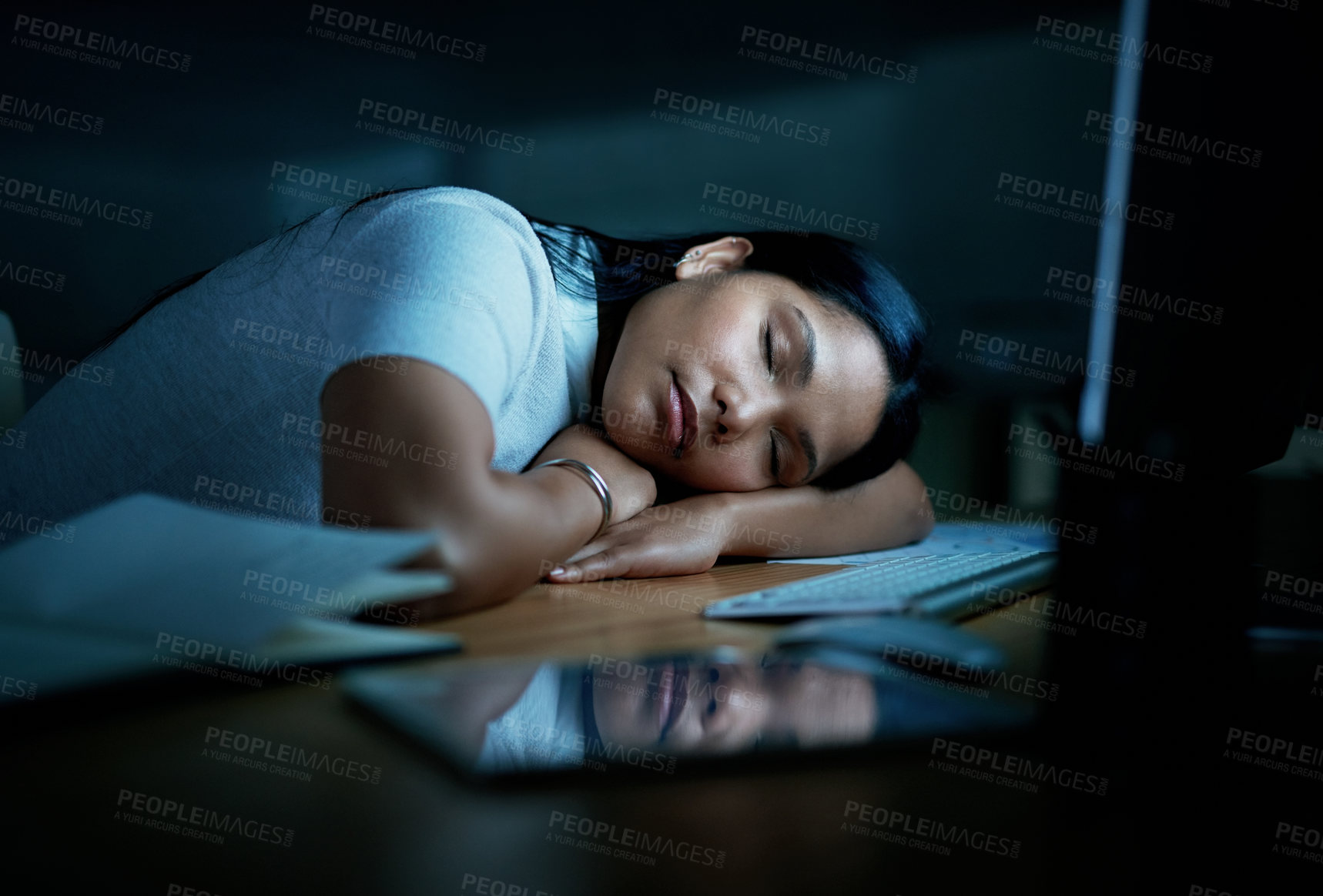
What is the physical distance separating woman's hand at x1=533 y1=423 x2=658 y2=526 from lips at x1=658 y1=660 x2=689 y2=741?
325 mm

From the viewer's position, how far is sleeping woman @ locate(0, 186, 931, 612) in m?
0.56

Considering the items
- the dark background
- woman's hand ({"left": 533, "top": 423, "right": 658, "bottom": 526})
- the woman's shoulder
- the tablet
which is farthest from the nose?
the dark background

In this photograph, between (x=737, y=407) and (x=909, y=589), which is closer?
(x=909, y=589)

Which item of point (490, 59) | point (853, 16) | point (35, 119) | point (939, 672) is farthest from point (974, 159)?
point (35, 119)

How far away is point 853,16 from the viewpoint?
6.31 feet

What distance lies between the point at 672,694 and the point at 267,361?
18.0 inches

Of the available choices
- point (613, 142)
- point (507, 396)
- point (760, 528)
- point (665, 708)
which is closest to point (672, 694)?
point (665, 708)

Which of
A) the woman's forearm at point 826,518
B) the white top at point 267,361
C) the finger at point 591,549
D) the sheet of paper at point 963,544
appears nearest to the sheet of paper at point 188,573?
the white top at point 267,361

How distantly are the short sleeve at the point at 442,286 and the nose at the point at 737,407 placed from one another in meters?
0.19

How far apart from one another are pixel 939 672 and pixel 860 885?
256mm

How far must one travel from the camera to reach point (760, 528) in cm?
96

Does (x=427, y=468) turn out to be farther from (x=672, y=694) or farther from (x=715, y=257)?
(x=715, y=257)

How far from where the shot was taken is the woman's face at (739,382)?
0.84 meters

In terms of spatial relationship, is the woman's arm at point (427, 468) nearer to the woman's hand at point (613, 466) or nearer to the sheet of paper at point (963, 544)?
Result: the woman's hand at point (613, 466)
